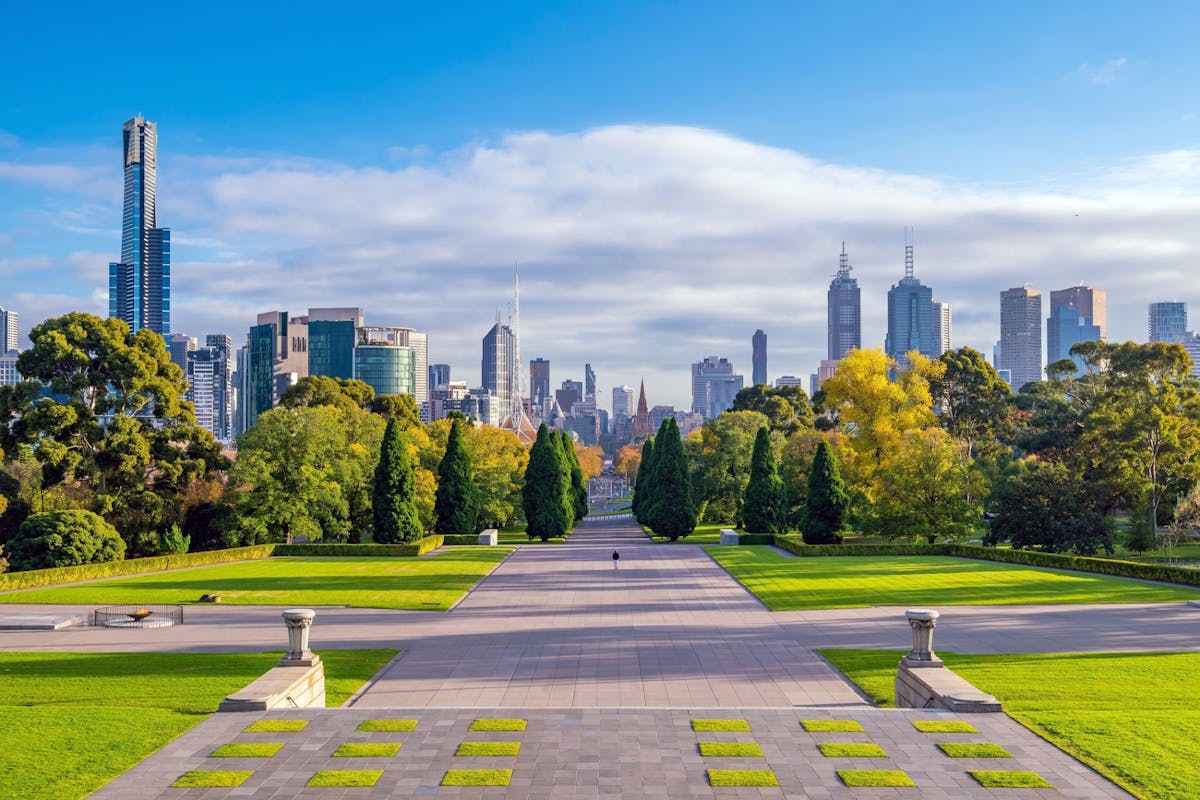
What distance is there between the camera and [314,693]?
1922 cm

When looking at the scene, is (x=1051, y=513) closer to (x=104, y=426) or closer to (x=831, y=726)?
(x=831, y=726)

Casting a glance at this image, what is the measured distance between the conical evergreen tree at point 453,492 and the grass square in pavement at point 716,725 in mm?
53781

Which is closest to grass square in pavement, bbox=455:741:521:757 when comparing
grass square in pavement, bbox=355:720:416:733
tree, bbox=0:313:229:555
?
grass square in pavement, bbox=355:720:416:733

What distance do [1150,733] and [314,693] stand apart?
14526mm

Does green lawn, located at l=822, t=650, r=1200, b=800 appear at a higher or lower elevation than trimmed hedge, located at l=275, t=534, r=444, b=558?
higher

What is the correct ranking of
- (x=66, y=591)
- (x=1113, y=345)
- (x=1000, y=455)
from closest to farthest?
(x=66, y=591), (x=1000, y=455), (x=1113, y=345)

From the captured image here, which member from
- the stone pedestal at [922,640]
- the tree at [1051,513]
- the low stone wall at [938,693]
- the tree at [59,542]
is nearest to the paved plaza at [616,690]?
the low stone wall at [938,693]

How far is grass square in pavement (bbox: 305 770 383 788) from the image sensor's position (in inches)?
519

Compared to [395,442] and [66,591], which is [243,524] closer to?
[395,442]

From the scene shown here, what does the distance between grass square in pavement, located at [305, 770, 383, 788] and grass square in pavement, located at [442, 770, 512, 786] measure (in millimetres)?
962

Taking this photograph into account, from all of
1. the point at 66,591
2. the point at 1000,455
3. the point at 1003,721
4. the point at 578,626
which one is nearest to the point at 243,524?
the point at 66,591

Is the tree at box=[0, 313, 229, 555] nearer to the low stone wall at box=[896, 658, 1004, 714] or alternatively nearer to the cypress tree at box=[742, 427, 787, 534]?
the cypress tree at box=[742, 427, 787, 534]

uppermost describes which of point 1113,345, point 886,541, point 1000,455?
point 1113,345

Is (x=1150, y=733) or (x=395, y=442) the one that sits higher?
(x=395, y=442)
